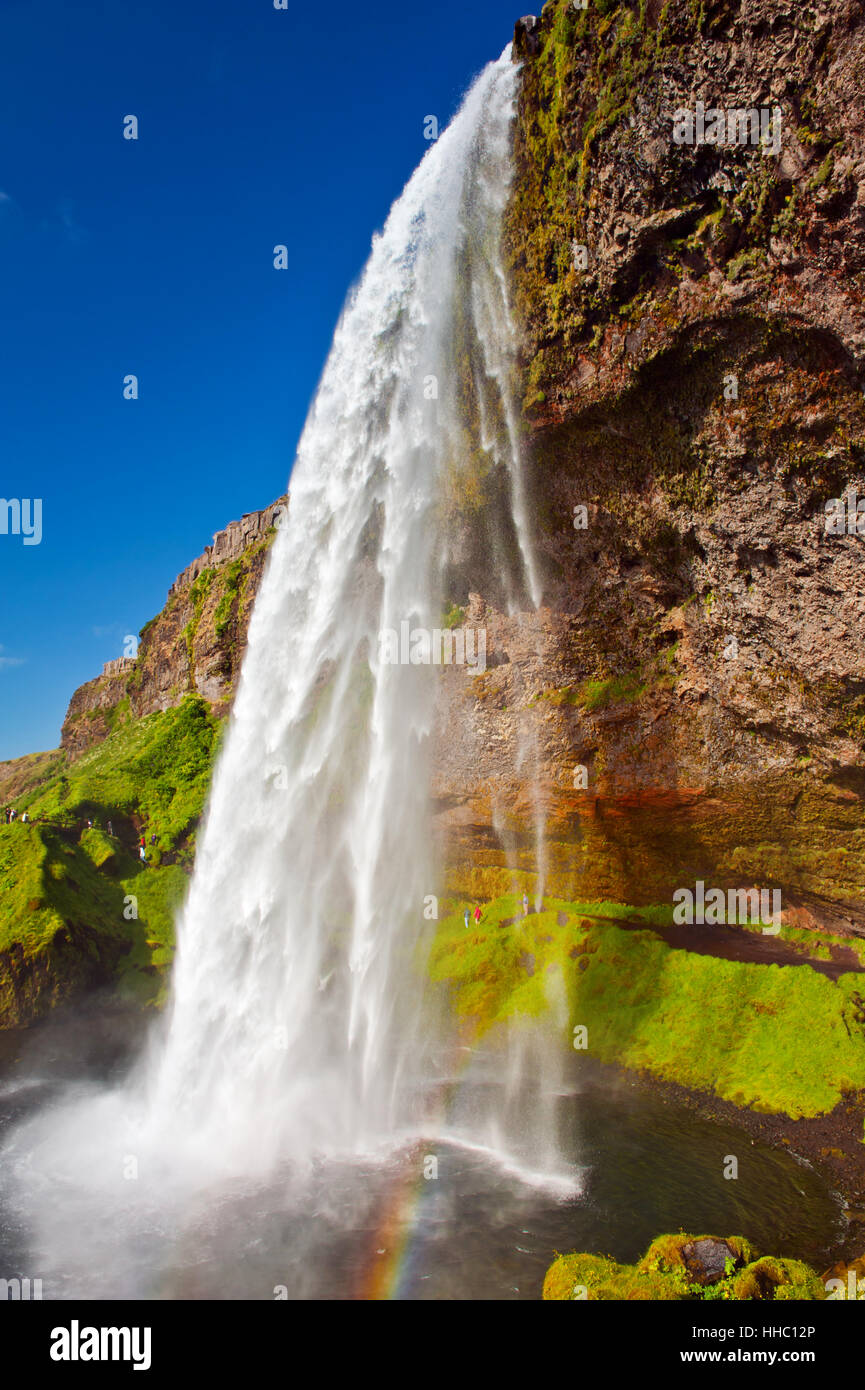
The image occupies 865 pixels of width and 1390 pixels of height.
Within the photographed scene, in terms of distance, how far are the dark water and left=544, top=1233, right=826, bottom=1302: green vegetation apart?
1.92 feet

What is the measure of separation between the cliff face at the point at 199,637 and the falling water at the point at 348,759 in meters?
14.4

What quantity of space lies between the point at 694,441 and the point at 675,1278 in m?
12.7

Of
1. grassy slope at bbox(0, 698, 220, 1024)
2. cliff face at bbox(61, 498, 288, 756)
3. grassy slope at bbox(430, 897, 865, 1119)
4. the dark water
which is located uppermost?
cliff face at bbox(61, 498, 288, 756)

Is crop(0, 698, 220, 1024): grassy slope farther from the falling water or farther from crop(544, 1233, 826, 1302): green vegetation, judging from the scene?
crop(544, 1233, 826, 1302): green vegetation

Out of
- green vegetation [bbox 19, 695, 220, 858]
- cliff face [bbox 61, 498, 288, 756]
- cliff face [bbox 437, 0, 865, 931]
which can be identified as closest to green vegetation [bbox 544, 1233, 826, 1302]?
cliff face [bbox 437, 0, 865, 931]

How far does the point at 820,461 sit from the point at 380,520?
406 inches

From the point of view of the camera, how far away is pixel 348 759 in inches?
743

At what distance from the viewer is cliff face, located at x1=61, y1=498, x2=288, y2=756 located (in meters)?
33.6

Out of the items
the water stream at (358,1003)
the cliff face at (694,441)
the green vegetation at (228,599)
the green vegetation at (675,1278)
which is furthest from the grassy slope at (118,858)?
the green vegetation at (675,1278)

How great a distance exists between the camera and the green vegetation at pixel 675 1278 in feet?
27.2

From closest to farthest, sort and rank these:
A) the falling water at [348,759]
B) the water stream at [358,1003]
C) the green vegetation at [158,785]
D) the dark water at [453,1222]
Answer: the dark water at [453,1222]
the water stream at [358,1003]
the falling water at [348,759]
the green vegetation at [158,785]

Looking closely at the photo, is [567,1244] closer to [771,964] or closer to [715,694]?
[771,964]

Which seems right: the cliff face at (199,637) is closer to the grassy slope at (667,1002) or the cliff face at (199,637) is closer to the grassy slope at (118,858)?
the grassy slope at (118,858)
